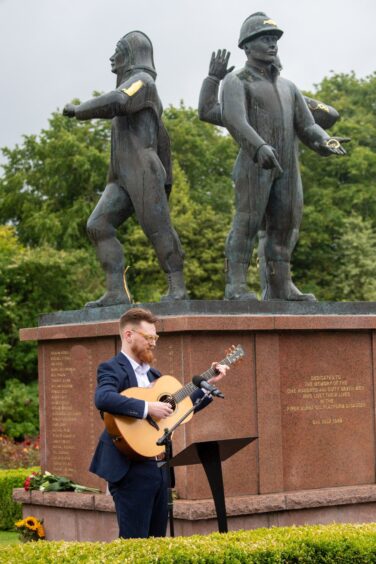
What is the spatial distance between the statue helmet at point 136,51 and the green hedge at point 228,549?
19.0 feet

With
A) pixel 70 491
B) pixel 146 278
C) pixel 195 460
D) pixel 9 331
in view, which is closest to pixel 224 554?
pixel 195 460

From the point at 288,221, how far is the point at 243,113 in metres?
1.26

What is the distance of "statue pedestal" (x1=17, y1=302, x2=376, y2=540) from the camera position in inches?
405

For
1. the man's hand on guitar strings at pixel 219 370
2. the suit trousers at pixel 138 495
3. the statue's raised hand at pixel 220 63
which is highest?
the statue's raised hand at pixel 220 63

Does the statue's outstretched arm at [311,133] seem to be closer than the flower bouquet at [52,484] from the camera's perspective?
No

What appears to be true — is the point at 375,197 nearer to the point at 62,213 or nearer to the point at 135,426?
the point at 62,213

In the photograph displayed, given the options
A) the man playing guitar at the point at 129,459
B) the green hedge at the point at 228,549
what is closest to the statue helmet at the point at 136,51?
the man playing guitar at the point at 129,459

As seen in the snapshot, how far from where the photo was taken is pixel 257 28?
1152 centimetres

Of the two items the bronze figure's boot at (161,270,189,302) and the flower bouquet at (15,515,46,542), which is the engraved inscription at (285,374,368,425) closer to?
the bronze figure's boot at (161,270,189,302)

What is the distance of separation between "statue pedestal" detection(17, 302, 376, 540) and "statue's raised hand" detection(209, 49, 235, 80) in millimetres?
2592

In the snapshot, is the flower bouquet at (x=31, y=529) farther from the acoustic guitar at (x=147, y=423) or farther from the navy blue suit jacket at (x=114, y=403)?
the acoustic guitar at (x=147, y=423)

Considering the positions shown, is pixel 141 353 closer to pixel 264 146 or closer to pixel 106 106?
pixel 264 146

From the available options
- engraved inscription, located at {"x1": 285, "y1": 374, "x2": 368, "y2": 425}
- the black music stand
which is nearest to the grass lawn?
engraved inscription, located at {"x1": 285, "y1": 374, "x2": 368, "y2": 425}

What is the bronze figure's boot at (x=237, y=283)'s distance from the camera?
11.3m
